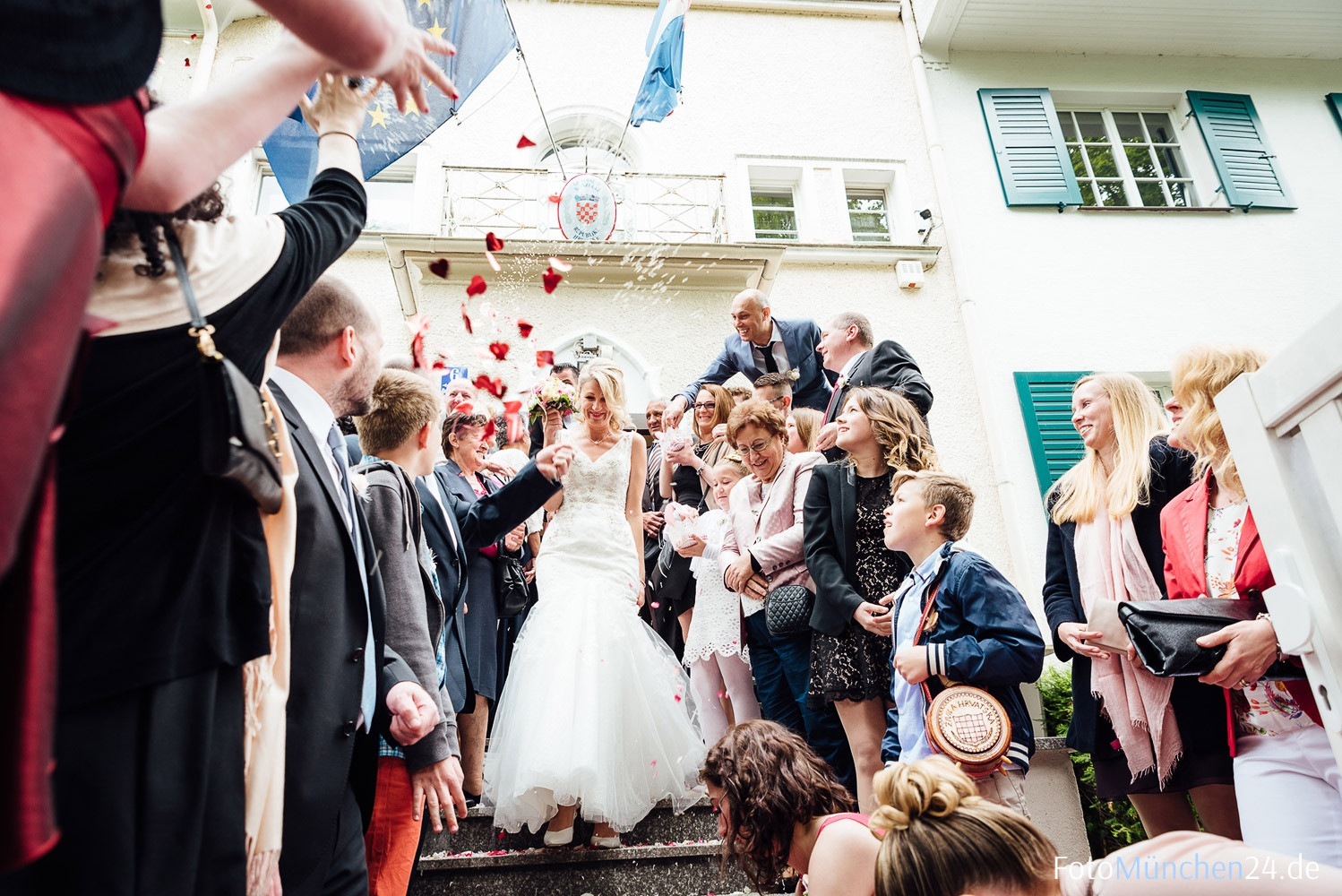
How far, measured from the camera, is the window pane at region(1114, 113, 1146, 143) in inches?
377

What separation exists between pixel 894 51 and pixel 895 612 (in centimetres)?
893

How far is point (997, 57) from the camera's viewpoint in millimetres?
9672

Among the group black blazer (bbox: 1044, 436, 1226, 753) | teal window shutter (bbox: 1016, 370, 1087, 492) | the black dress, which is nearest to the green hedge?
black blazer (bbox: 1044, 436, 1226, 753)

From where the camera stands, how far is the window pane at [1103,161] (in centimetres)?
928

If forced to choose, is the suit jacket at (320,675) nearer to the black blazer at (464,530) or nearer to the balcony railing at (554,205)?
the black blazer at (464,530)

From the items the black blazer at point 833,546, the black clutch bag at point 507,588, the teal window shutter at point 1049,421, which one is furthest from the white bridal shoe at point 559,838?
the teal window shutter at point 1049,421

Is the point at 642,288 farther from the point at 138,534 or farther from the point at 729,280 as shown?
the point at 138,534

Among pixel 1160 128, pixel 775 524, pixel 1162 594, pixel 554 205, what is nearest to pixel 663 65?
pixel 554 205

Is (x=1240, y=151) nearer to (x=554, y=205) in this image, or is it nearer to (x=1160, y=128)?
(x=1160, y=128)

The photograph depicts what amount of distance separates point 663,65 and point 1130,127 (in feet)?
20.4

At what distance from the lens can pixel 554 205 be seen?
816 cm

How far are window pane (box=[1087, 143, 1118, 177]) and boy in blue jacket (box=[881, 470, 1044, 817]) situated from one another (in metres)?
8.10

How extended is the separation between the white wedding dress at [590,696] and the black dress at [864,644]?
2.47 feet

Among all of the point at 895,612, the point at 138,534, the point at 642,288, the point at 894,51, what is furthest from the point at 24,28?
the point at 894,51
